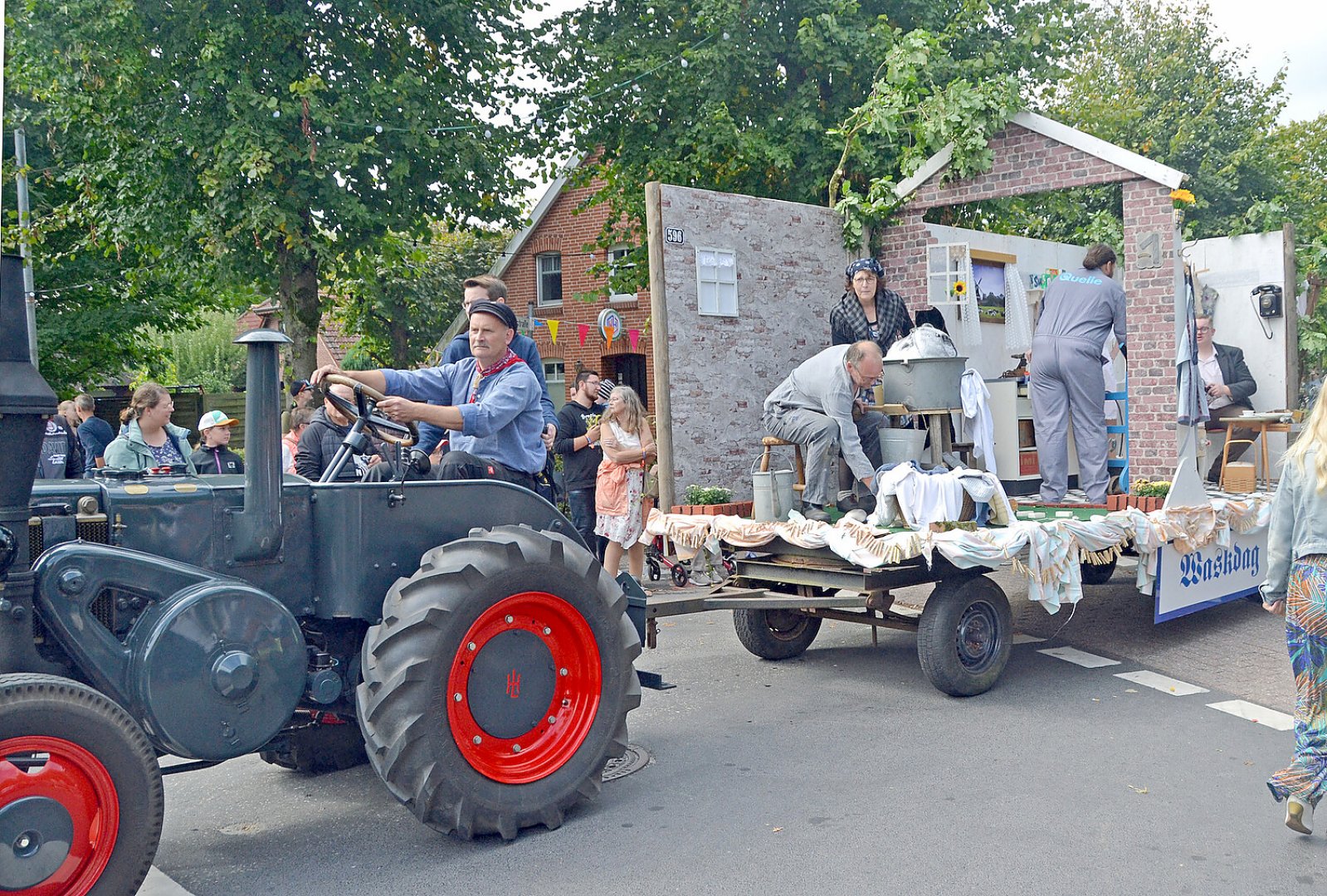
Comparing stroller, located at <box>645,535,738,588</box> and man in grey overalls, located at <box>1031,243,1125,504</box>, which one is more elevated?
man in grey overalls, located at <box>1031,243,1125,504</box>

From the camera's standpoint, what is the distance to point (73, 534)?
3.77 m

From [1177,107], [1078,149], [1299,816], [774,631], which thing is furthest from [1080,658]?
[1177,107]

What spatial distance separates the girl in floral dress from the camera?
9.84 metres

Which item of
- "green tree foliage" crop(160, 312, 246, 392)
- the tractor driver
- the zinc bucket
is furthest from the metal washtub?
"green tree foliage" crop(160, 312, 246, 392)

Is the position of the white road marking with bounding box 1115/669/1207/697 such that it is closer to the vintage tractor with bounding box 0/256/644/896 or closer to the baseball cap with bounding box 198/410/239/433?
the vintage tractor with bounding box 0/256/644/896

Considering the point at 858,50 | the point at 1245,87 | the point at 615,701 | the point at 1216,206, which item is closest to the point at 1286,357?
the point at 858,50

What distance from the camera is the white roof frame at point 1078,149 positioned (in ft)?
31.3

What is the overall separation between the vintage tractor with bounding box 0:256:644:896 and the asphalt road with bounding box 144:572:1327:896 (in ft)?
1.11

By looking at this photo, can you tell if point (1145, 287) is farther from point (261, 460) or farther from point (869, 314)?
point (261, 460)

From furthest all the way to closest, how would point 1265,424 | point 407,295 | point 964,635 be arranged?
point 407,295 → point 1265,424 → point 964,635

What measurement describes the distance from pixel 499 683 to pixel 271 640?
2.99ft

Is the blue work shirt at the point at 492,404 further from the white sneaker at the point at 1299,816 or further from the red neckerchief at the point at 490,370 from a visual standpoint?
the white sneaker at the point at 1299,816

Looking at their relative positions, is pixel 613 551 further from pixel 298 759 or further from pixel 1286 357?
pixel 1286 357

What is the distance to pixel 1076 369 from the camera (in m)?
9.26
